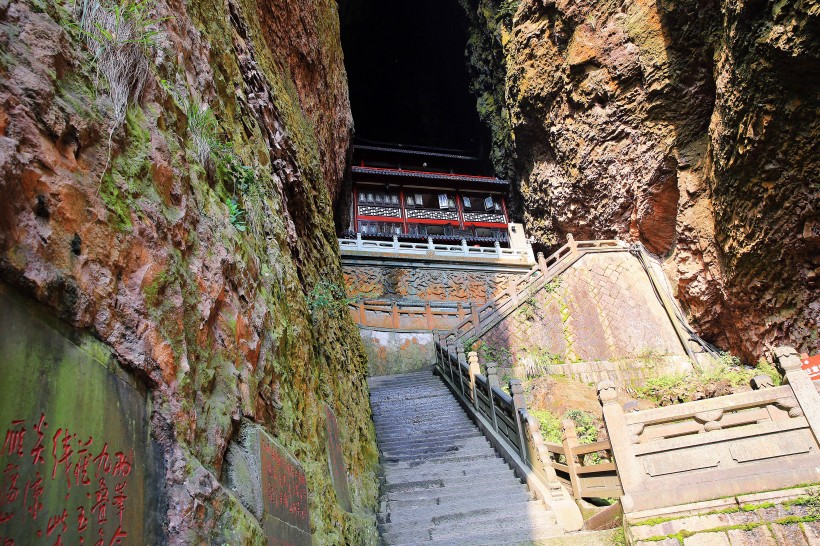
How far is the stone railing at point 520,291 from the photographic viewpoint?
42.8ft

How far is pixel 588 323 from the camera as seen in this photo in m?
13.1

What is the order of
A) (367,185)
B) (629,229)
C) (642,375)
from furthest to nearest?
(367,185) → (629,229) → (642,375)

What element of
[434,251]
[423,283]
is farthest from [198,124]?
[434,251]

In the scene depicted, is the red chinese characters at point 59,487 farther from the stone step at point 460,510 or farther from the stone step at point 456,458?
the stone step at point 456,458

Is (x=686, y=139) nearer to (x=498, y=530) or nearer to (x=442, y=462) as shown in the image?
(x=442, y=462)

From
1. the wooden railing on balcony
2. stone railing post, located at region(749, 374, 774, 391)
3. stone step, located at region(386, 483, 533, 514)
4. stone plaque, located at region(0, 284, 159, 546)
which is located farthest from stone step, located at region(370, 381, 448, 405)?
stone plaque, located at region(0, 284, 159, 546)

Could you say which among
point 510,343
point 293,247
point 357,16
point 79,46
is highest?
point 357,16

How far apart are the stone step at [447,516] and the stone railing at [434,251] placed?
40.7 ft

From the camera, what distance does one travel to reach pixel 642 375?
12.0m

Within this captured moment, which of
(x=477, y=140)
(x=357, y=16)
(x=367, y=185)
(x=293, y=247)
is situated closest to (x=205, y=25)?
(x=293, y=247)

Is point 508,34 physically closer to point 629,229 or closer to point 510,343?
point 629,229

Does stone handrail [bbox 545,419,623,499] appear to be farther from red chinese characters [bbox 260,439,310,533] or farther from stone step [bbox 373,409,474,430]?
red chinese characters [bbox 260,439,310,533]

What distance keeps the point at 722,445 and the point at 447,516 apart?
2937 mm

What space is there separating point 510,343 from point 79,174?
12.2 metres
